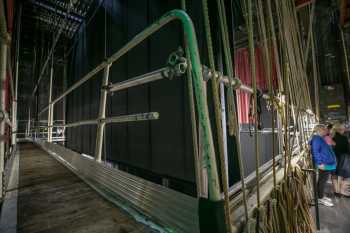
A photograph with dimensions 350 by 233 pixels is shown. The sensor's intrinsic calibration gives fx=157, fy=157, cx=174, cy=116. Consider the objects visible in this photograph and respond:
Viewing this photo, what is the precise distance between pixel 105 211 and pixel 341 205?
352 centimetres

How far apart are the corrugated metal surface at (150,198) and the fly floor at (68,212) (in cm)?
5

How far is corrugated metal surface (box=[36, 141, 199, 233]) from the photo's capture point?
0.47 meters

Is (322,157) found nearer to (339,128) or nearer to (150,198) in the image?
(339,128)

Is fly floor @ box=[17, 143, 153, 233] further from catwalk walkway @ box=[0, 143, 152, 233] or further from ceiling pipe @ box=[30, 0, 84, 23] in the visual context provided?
ceiling pipe @ box=[30, 0, 84, 23]

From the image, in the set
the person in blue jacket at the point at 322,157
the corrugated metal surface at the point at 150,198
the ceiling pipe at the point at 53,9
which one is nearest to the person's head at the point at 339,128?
the person in blue jacket at the point at 322,157

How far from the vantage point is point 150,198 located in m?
0.60

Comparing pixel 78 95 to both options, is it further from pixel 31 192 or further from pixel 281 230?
pixel 281 230

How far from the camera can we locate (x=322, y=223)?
1.99m

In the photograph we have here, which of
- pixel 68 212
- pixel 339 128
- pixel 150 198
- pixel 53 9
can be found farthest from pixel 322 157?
pixel 53 9

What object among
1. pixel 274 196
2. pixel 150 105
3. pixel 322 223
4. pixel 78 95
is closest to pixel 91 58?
pixel 78 95

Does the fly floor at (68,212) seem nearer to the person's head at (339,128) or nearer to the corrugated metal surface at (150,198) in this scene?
the corrugated metal surface at (150,198)

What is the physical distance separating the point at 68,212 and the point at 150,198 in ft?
1.23

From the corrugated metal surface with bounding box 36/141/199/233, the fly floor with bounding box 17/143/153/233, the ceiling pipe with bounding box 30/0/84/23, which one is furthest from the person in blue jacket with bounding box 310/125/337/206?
the ceiling pipe with bounding box 30/0/84/23

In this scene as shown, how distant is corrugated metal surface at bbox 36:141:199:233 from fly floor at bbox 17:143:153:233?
2.0 inches
